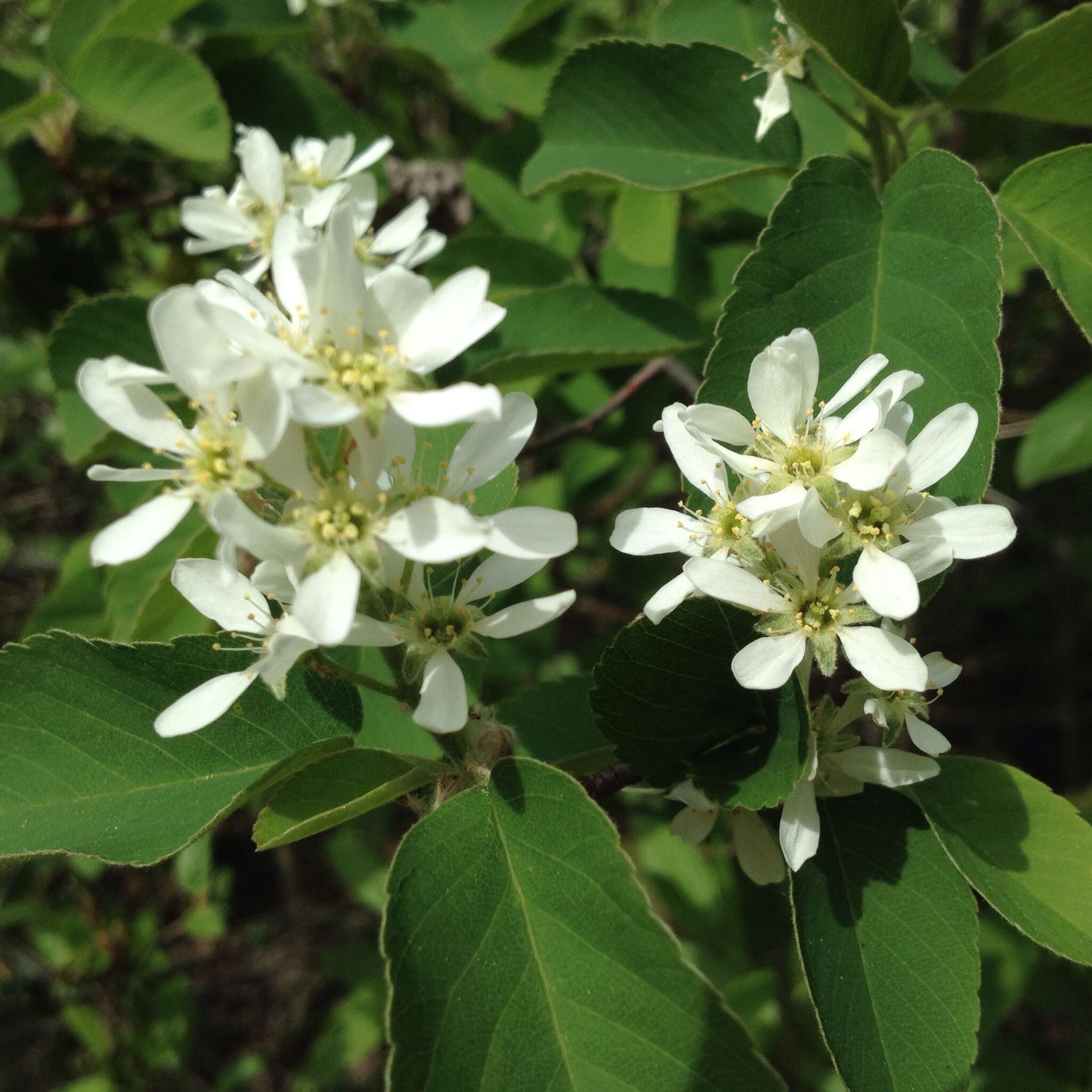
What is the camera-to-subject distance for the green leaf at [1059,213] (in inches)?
64.2

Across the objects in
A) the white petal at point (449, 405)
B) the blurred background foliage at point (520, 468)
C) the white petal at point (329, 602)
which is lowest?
Result: the blurred background foliage at point (520, 468)

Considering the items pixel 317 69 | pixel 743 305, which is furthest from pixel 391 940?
pixel 317 69

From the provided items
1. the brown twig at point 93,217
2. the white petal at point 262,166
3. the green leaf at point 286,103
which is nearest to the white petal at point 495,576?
the white petal at point 262,166

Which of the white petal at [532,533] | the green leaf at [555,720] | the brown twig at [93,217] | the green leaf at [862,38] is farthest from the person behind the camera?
the brown twig at [93,217]

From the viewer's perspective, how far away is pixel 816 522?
1.28 metres

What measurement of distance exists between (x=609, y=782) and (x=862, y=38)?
4.34 feet

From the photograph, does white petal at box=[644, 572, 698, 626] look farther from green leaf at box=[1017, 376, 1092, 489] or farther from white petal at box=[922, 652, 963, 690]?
green leaf at box=[1017, 376, 1092, 489]

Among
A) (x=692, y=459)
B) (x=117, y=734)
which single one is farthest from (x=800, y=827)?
(x=117, y=734)

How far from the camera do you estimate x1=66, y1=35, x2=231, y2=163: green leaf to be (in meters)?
2.32

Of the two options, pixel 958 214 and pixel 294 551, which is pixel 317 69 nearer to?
pixel 958 214

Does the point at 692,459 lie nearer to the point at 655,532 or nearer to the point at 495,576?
the point at 655,532

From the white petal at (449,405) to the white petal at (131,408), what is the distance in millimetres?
319

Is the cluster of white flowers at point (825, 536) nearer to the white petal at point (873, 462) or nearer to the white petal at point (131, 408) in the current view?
the white petal at point (873, 462)

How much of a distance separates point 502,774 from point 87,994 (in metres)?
3.27
